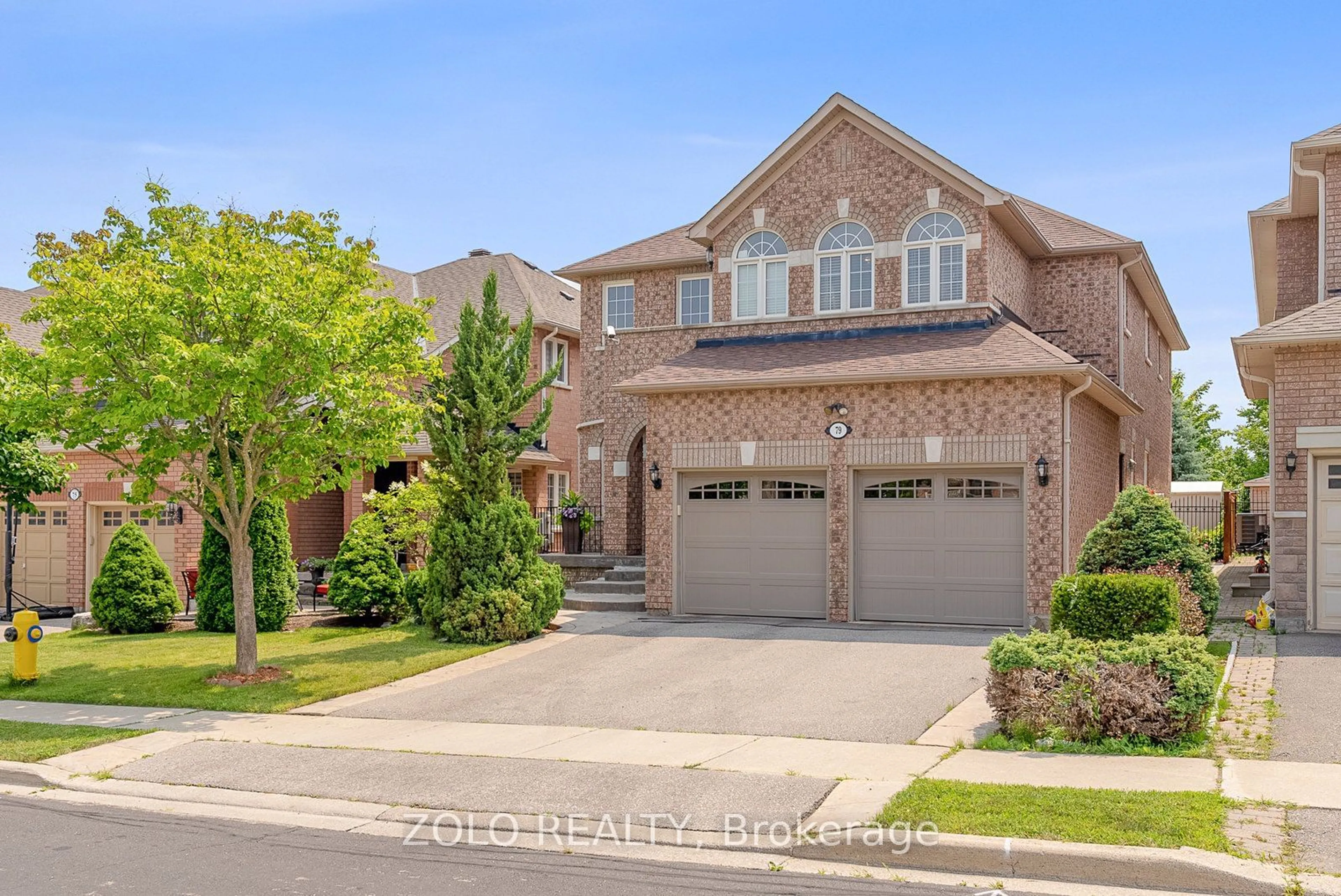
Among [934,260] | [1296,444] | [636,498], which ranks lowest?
[636,498]

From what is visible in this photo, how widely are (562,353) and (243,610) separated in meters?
15.9

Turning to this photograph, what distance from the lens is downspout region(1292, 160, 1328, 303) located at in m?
17.8

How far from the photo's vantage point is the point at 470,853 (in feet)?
25.2

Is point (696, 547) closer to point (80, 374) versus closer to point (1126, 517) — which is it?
point (1126, 517)

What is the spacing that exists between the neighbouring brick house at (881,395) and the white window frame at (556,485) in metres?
7.18

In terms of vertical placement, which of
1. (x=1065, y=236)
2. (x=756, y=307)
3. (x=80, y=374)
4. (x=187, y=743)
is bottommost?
(x=187, y=743)

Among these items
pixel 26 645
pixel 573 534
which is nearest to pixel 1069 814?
pixel 26 645

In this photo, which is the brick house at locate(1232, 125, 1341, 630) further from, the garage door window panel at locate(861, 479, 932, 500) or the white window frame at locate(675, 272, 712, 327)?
the white window frame at locate(675, 272, 712, 327)

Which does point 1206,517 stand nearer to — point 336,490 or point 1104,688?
point 336,490

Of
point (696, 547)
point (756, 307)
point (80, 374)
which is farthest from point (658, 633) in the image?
point (80, 374)

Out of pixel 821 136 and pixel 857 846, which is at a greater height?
pixel 821 136

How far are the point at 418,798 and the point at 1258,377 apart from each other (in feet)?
45.2

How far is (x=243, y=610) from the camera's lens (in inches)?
577

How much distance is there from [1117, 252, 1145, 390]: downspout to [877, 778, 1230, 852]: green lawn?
1548 cm
